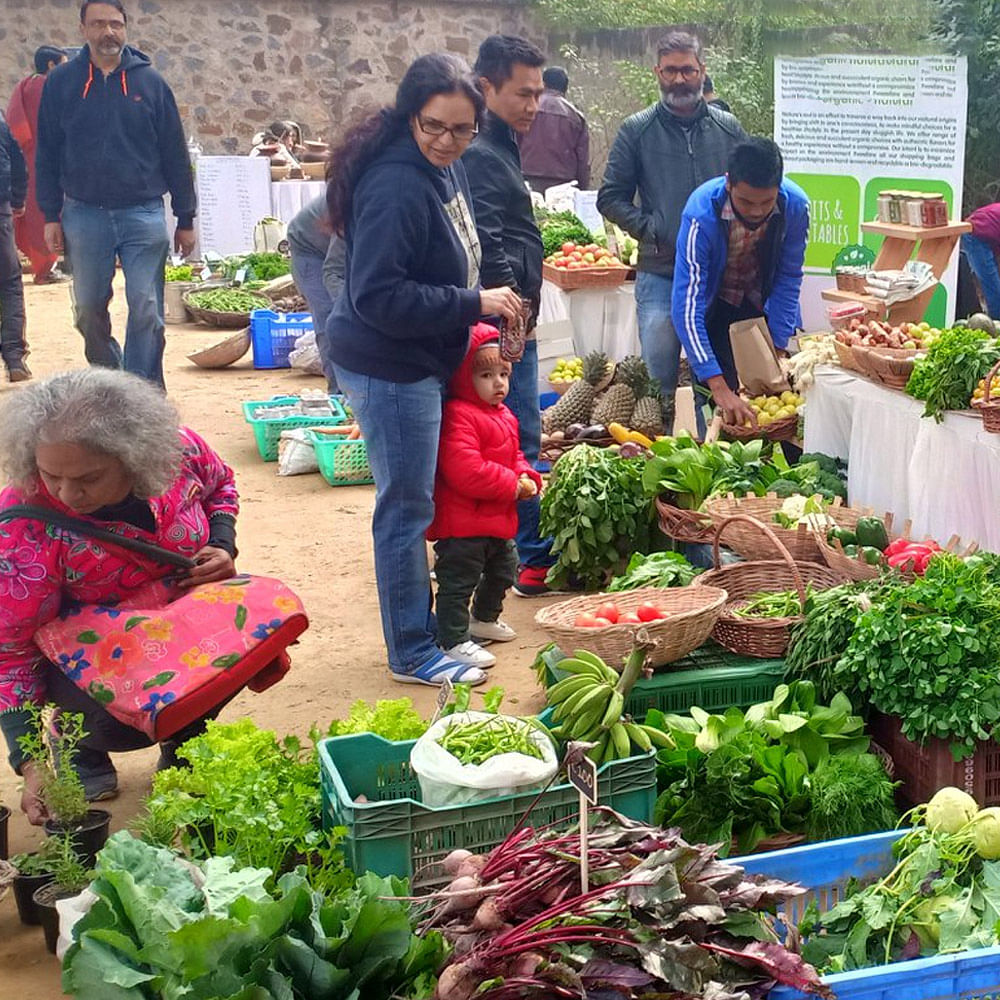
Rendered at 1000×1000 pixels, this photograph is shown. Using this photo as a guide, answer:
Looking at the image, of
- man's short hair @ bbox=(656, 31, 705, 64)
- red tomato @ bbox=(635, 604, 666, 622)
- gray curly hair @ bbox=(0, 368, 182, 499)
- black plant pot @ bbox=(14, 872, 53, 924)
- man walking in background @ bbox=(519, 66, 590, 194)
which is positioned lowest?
black plant pot @ bbox=(14, 872, 53, 924)

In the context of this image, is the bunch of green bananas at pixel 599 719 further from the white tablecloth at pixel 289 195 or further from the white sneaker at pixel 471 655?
the white tablecloth at pixel 289 195

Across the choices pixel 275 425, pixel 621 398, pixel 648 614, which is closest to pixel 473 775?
pixel 648 614

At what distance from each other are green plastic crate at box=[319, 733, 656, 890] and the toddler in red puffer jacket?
1.66 m

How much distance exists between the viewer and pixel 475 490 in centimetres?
486

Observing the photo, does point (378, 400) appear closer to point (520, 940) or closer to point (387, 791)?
point (387, 791)

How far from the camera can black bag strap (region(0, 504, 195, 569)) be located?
11.7 feet

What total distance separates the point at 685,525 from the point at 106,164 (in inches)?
173

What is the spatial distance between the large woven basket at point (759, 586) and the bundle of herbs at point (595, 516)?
918mm

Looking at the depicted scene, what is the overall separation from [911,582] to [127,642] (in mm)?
2396

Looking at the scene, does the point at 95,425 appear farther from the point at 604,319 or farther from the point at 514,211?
the point at 604,319

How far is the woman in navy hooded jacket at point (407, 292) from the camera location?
4367mm

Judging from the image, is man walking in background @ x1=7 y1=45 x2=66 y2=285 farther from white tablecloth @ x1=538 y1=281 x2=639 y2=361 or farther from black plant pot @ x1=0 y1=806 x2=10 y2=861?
black plant pot @ x1=0 y1=806 x2=10 y2=861

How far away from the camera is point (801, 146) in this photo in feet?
30.2

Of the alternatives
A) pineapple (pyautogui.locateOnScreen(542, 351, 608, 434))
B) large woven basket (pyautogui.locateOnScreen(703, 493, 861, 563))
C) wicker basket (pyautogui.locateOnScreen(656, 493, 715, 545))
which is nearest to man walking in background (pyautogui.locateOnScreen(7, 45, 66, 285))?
pineapple (pyautogui.locateOnScreen(542, 351, 608, 434))
